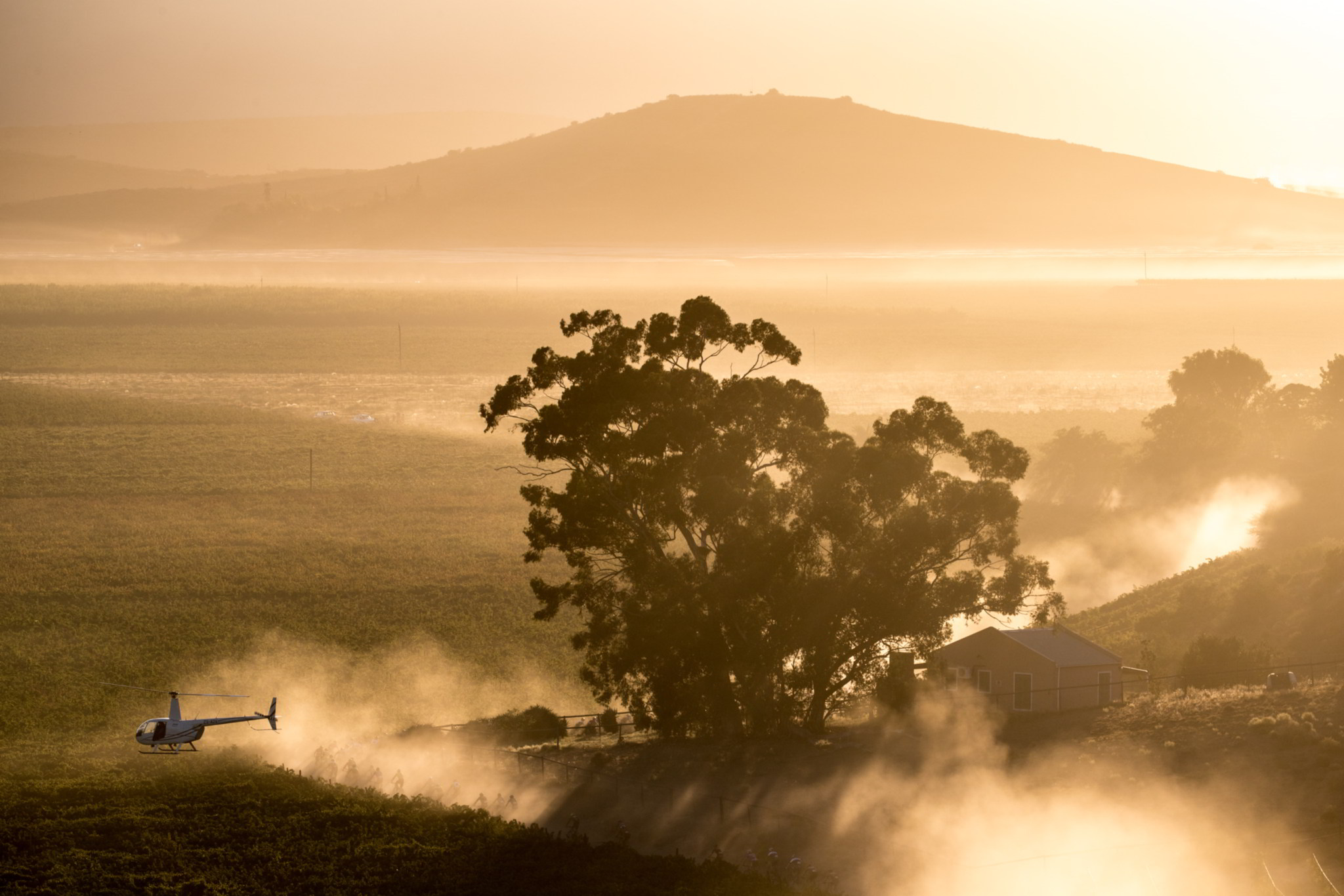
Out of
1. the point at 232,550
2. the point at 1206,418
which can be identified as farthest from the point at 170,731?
the point at 1206,418

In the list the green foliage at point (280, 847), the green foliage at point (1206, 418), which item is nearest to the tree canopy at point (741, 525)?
the green foliage at point (280, 847)

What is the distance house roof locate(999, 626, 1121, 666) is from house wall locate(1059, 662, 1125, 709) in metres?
0.21

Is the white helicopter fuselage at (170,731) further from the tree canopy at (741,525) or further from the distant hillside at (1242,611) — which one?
the distant hillside at (1242,611)

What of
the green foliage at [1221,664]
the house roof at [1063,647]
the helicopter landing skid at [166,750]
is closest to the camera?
the helicopter landing skid at [166,750]

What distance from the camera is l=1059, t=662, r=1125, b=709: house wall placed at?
5475cm

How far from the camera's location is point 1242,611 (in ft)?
219

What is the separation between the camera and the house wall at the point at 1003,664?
5481 centimetres

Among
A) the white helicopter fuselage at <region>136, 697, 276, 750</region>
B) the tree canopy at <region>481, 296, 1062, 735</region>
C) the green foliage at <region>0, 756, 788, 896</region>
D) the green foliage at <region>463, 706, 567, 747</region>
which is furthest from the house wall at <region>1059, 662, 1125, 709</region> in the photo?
the white helicopter fuselage at <region>136, 697, 276, 750</region>

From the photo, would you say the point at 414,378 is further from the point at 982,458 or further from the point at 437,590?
the point at 982,458

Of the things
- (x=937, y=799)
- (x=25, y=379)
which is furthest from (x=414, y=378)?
(x=937, y=799)

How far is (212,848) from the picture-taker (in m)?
40.9

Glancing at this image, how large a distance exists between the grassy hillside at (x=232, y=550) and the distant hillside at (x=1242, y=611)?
90.5ft

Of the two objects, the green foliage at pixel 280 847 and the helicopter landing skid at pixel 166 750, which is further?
the helicopter landing skid at pixel 166 750

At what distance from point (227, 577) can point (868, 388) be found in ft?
398
